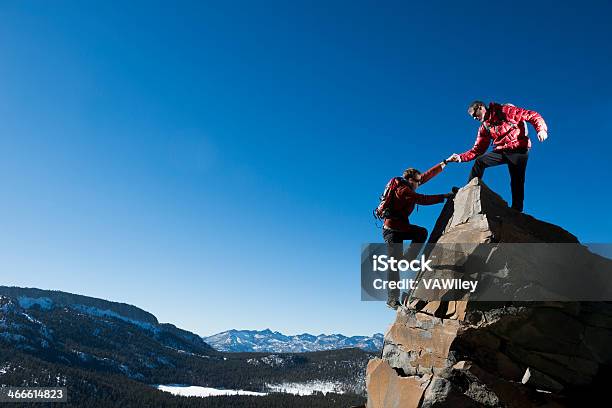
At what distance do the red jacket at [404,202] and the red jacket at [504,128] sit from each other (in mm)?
2024

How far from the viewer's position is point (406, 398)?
1043 cm

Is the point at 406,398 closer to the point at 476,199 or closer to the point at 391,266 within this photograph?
the point at 391,266

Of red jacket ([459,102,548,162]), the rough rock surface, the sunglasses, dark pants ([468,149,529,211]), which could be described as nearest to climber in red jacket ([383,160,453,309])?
dark pants ([468,149,529,211])

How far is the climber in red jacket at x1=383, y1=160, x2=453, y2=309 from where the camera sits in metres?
12.3

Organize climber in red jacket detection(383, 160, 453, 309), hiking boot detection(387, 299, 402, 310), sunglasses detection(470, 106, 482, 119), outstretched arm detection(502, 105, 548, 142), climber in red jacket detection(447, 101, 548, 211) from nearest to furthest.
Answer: outstretched arm detection(502, 105, 548, 142), climber in red jacket detection(447, 101, 548, 211), climber in red jacket detection(383, 160, 453, 309), hiking boot detection(387, 299, 402, 310), sunglasses detection(470, 106, 482, 119)

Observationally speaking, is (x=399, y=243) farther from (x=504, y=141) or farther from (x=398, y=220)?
(x=504, y=141)

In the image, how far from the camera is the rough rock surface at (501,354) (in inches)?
387

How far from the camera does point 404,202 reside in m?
12.3

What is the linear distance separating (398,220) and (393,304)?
243 centimetres

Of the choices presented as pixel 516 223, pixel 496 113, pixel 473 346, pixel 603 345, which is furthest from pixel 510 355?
pixel 496 113

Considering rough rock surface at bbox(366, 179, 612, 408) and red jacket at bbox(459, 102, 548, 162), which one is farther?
red jacket at bbox(459, 102, 548, 162)

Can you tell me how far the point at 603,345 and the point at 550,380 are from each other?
5.91 ft

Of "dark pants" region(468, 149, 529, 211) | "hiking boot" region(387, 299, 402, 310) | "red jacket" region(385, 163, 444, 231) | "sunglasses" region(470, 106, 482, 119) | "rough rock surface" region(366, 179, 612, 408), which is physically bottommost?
"rough rock surface" region(366, 179, 612, 408)

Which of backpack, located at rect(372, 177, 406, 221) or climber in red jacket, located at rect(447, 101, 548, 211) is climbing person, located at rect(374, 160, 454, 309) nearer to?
backpack, located at rect(372, 177, 406, 221)
